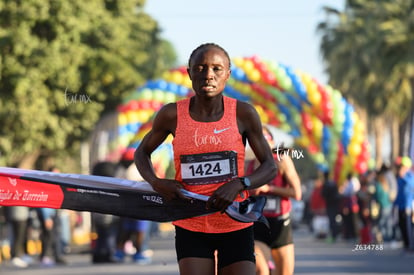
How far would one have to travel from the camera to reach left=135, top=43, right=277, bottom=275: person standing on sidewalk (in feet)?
20.4

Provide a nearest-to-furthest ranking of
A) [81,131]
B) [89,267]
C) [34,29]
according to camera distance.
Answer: [89,267] < [34,29] < [81,131]

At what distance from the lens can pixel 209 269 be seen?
20.5 ft

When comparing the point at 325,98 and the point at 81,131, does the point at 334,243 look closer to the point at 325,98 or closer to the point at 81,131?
the point at 325,98

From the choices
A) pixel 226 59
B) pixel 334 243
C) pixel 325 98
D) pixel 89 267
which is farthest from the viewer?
pixel 325 98

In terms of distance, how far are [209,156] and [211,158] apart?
0.01 metres

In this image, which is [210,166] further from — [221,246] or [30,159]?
[30,159]

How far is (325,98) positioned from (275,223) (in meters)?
19.0

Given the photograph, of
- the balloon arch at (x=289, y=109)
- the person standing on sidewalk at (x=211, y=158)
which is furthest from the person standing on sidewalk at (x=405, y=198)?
the person standing on sidewalk at (x=211, y=158)

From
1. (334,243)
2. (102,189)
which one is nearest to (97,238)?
(334,243)

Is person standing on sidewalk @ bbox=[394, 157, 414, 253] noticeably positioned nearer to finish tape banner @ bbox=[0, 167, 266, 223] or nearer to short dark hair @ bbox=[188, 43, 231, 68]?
finish tape banner @ bbox=[0, 167, 266, 223]

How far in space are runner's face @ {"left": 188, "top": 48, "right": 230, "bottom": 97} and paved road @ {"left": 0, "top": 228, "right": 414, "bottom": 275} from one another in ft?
32.7

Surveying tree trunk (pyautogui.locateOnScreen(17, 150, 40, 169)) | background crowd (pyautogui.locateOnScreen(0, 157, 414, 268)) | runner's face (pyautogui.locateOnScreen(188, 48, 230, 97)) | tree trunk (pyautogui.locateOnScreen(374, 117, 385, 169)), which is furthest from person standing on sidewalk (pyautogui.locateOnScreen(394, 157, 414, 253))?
tree trunk (pyautogui.locateOnScreen(374, 117, 385, 169))

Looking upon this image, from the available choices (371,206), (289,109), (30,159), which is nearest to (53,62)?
(289,109)

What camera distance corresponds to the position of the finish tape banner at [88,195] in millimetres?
6746
